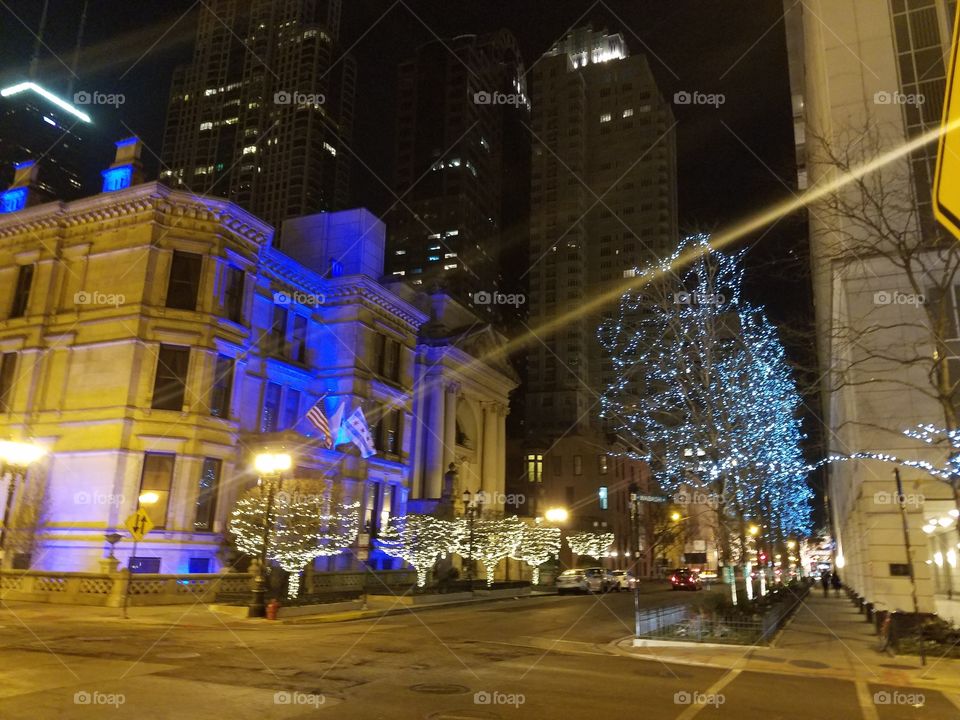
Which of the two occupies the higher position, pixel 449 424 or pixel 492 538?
pixel 449 424

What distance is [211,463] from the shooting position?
32.1m

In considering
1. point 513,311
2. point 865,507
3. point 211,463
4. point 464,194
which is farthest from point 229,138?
point 865,507

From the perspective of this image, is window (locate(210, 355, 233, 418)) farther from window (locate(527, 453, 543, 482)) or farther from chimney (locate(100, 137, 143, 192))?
window (locate(527, 453, 543, 482))

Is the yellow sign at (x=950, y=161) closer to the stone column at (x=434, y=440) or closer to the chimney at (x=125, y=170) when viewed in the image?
the chimney at (x=125, y=170)

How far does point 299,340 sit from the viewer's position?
136 ft

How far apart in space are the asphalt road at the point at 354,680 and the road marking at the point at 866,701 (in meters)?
0.12

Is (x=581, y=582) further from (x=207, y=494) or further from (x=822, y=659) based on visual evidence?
(x=822, y=659)

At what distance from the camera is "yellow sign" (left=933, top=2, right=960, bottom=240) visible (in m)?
2.30

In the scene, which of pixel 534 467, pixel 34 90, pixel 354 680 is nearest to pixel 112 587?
pixel 354 680

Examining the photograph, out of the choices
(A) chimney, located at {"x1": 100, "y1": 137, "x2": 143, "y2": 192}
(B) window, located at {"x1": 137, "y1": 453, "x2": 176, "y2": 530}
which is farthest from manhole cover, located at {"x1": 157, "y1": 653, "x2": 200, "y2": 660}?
(A) chimney, located at {"x1": 100, "y1": 137, "x2": 143, "y2": 192}

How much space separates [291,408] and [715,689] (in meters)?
32.2

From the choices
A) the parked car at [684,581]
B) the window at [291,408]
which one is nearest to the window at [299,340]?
the window at [291,408]

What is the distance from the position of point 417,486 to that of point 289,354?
14.9m

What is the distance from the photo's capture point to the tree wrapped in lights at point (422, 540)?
37844mm
